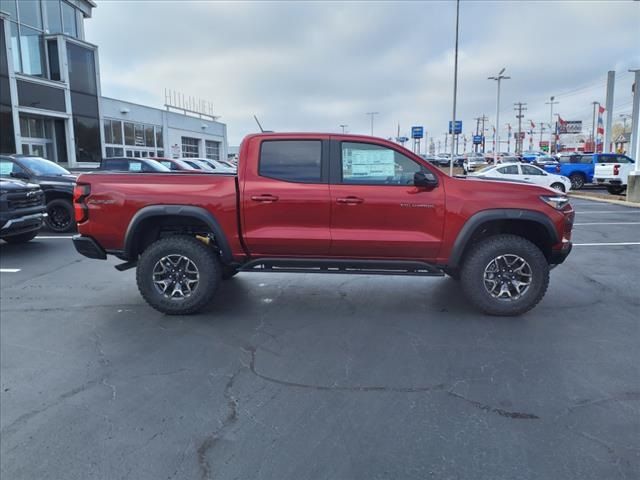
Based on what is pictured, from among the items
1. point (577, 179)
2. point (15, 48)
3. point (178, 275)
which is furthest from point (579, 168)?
point (15, 48)

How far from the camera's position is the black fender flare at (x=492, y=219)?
5.14 meters

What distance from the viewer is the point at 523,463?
279 cm

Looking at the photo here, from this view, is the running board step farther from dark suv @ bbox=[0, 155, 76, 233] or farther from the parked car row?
dark suv @ bbox=[0, 155, 76, 233]

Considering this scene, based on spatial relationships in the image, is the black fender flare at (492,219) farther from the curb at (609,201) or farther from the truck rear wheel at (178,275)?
the curb at (609,201)

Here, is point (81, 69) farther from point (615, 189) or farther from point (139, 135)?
point (615, 189)

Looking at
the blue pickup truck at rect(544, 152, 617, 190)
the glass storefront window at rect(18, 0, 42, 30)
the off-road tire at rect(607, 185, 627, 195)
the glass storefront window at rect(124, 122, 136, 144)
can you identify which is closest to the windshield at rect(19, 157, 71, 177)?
the glass storefront window at rect(18, 0, 42, 30)

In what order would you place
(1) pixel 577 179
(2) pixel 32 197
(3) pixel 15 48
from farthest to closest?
(1) pixel 577 179 → (3) pixel 15 48 → (2) pixel 32 197

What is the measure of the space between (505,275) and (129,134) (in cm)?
3366

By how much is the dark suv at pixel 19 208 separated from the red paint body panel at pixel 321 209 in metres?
4.52

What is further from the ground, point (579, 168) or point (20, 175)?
point (20, 175)

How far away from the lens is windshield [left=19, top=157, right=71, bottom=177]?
1181 cm

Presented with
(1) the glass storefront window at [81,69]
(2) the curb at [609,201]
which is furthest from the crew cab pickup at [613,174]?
(1) the glass storefront window at [81,69]

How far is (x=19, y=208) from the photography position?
9.14 metres

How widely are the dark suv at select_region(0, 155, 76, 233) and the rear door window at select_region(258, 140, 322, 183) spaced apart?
302 inches
